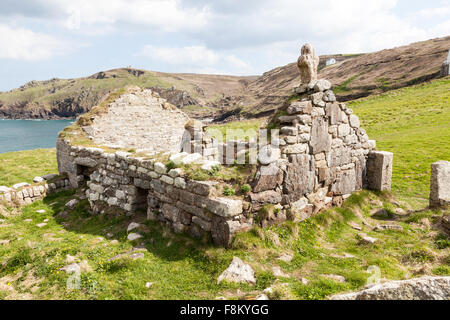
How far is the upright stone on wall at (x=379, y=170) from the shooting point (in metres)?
10.6

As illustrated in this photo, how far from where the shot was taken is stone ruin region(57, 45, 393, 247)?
6.93 m

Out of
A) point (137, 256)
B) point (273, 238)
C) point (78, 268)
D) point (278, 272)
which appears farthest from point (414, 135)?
point (78, 268)

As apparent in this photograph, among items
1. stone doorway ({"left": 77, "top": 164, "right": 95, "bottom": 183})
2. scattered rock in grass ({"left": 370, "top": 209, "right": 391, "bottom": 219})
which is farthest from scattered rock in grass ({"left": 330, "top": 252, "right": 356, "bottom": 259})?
stone doorway ({"left": 77, "top": 164, "right": 95, "bottom": 183})

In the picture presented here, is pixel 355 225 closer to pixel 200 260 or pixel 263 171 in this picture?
pixel 263 171

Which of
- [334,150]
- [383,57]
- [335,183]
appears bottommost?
[335,183]

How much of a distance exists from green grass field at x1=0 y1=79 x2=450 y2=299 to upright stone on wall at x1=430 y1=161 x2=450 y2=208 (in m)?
0.58

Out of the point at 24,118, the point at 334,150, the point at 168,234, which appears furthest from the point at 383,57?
the point at 24,118

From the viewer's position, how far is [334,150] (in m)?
9.38

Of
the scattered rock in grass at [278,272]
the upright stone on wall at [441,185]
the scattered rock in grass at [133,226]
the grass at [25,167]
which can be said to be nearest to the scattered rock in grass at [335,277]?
the scattered rock in grass at [278,272]

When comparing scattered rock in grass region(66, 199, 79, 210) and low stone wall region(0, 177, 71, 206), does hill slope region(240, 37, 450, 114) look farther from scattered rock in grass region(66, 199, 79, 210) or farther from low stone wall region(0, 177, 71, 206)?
scattered rock in grass region(66, 199, 79, 210)

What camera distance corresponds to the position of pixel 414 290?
3418 mm

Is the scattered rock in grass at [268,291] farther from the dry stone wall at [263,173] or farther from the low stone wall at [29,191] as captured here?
the low stone wall at [29,191]
